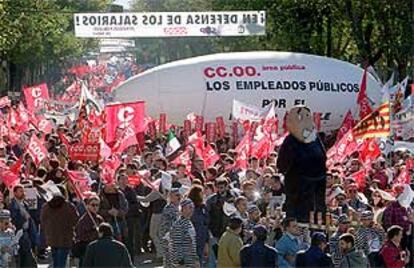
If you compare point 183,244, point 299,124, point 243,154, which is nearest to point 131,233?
point 243,154

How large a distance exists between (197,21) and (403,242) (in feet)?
104

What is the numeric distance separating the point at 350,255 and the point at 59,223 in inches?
189

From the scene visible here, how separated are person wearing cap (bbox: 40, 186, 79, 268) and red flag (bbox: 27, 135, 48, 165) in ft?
17.0

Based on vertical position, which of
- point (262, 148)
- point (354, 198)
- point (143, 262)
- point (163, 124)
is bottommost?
point (143, 262)

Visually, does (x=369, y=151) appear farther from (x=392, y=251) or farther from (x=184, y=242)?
(x=392, y=251)

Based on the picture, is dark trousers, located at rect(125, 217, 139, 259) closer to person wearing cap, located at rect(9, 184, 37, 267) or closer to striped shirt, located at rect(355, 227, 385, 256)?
person wearing cap, located at rect(9, 184, 37, 267)

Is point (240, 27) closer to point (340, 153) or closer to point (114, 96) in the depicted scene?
point (114, 96)

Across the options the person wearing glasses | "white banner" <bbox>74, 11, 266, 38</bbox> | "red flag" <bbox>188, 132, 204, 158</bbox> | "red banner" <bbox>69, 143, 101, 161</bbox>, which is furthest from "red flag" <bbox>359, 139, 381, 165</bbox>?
"white banner" <bbox>74, 11, 266, 38</bbox>

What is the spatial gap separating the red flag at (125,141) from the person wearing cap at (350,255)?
31.7ft

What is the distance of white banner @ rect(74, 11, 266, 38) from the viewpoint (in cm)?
4750

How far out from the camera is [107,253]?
46.2 feet

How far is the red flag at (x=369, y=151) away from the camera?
74.8 ft

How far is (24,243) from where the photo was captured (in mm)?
16625

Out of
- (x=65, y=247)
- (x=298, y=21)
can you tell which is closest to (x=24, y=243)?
(x=65, y=247)
